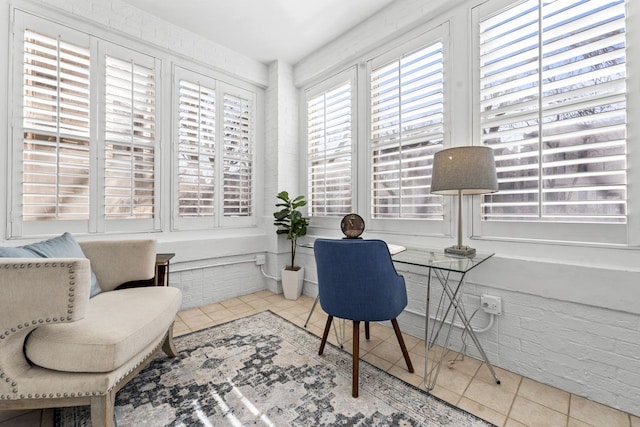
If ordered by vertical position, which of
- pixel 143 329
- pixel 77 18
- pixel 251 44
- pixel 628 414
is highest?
pixel 251 44

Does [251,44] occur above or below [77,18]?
above

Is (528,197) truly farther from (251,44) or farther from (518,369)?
(251,44)

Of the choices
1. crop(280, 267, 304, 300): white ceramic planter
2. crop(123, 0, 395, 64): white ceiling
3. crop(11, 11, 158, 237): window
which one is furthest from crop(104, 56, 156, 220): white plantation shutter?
crop(280, 267, 304, 300): white ceramic planter

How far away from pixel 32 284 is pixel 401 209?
2270 mm

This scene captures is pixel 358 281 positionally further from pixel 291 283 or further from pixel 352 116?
pixel 352 116

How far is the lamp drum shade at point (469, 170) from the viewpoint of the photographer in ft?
5.44

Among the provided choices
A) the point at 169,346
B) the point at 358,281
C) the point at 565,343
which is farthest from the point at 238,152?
the point at 565,343

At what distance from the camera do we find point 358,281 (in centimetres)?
150

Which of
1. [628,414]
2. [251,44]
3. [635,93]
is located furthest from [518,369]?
[251,44]

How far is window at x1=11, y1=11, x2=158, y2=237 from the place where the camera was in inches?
81.2

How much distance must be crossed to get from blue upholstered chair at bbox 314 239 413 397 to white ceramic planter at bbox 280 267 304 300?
152cm

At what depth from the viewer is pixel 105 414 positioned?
1121 mm

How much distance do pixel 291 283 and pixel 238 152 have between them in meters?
1.64

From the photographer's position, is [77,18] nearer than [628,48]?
No
